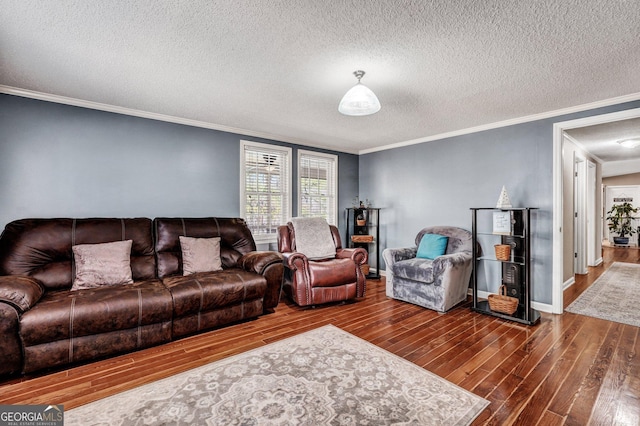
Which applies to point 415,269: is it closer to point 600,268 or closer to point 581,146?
point 581,146

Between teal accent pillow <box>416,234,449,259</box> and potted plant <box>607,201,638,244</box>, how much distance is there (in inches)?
343

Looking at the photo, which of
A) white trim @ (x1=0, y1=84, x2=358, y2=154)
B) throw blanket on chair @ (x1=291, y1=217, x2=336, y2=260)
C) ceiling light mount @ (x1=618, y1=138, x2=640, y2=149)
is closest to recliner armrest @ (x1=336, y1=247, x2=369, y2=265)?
throw blanket on chair @ (x1=291, y1=217, x2=336, y2=260)

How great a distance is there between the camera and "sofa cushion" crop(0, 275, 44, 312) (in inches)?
83.1

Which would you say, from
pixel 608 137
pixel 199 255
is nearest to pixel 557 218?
pixel 608 137

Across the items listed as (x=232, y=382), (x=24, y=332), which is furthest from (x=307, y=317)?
(x=24, y=332)

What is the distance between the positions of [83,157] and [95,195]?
1.42ft

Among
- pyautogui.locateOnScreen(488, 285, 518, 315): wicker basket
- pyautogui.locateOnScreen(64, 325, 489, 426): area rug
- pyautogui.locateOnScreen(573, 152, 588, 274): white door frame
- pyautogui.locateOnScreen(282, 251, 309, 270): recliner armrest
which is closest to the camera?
pyautogui.locateOnScreen(64, 325, 489, 426): area rug

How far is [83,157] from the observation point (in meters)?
3.30

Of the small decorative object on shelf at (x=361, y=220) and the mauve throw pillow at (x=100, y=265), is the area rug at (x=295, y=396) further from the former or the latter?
the small decorative object on shelf at (x=361, y=220)

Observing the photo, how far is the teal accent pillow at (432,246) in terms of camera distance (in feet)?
13.5

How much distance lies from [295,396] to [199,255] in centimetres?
207

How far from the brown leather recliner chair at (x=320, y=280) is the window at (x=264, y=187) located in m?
0.87

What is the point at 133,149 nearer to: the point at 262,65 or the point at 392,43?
the point at 262,65

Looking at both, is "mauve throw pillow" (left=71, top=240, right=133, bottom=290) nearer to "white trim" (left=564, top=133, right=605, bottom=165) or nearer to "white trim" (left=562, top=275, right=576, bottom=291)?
"white trim" (left=564, top=133, right=605, bottom=165)
